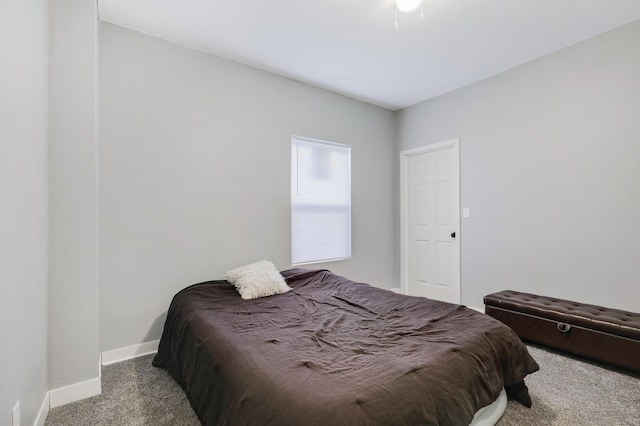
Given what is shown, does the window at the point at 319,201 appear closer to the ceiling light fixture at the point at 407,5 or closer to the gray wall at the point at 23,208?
the ceiling light fixture at the point at 407,5

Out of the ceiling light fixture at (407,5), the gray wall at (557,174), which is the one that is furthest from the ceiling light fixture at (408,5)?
the gray wall at (557,174)

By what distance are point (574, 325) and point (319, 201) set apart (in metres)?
2.53

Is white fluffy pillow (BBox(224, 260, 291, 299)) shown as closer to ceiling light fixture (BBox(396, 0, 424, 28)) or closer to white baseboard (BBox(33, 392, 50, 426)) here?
white baseboard (BBox(33, 392, 50, 426))

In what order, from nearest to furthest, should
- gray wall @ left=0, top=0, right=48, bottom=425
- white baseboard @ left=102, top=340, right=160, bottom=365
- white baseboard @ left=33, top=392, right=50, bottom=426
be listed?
gray wall @ left=0, top=0, right=48, bottom=425 → white baseboard @ left=33, top=392, right=50, bottom=426 → white baseboard @ left=102, top=340, right=160, bottom=365

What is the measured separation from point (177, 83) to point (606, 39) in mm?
3656

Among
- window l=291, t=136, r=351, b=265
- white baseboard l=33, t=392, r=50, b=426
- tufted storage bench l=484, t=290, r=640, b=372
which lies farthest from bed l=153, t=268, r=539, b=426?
window l=291, t=136, r=351, b=265

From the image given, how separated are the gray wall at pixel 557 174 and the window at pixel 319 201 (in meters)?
1.38

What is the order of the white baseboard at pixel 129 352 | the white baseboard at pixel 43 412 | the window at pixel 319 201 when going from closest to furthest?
1. the white baseboard at pixel 43 412
2. the white baseboard at pixel 129 352
3. the window at pixel 319 201

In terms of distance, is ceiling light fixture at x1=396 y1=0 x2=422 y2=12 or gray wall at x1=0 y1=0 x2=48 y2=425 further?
ceiling light fixture at x1=396 y1=0 x2=422 y2=12

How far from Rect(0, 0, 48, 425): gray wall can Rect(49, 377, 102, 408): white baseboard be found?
10cm

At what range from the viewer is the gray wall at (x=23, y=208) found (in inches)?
46.3

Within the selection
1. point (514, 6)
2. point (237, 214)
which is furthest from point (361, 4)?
point (237, 214)

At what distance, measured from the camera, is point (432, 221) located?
3922 mm

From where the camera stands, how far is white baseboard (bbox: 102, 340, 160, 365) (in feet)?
7.66
